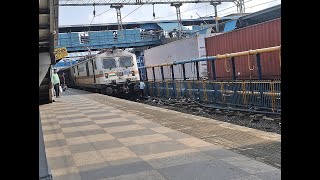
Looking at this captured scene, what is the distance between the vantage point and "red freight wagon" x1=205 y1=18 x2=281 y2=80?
12656 millimetres

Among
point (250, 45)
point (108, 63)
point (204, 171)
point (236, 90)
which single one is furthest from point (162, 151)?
point (108, 63)

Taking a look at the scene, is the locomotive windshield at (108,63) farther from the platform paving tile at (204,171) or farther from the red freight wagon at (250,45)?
the platform paving tile at (204,171)

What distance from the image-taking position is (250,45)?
14703 millimetres

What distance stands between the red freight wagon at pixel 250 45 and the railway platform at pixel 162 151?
467 cm

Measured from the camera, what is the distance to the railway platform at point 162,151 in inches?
191

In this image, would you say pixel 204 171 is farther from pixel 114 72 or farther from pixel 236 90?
pixel 114 72

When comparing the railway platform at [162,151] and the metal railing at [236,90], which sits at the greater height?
the metal railing at [236,90]

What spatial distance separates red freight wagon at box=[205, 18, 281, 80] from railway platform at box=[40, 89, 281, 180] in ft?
15.3

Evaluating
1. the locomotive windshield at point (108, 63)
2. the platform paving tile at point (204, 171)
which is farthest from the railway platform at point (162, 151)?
the locomotive windshield at point (108, 63)

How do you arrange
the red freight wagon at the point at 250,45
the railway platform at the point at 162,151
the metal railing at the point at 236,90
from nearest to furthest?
the railway platform at the point at 162,151 < the metal railing at the point at 236,90 < the red freight wagon at the point at 250,45

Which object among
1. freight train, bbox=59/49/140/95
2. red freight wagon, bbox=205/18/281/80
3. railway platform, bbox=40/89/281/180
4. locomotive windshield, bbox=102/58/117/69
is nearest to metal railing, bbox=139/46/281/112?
red freight wagon, bbox=205/18/281/80
